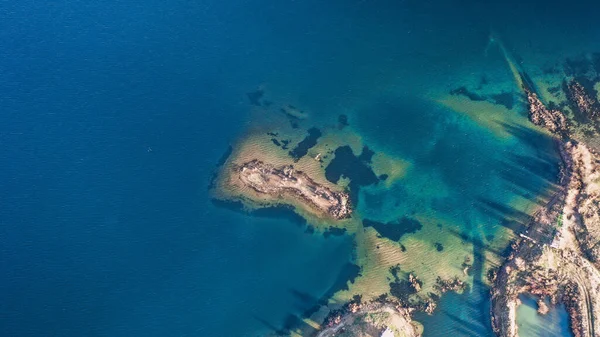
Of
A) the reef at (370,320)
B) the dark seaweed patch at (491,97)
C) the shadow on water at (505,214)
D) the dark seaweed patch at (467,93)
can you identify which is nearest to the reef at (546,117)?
the dark seaweed patch at (491,97)

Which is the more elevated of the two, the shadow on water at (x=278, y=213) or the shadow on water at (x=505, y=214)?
the shadow on water at (x=505, y=214)

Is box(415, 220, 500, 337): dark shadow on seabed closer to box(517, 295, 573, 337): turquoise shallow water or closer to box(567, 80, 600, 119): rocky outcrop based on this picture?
box(517, 295, 573, 337): turquoise shallow water

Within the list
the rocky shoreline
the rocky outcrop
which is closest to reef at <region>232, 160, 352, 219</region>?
the rocky shoreline

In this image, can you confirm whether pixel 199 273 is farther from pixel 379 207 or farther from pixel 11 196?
pixel 11 196

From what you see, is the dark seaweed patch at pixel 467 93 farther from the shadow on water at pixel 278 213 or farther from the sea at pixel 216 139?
the shadow on water at pixel 278 213

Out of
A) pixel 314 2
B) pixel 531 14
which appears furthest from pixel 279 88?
pixel 531 14
